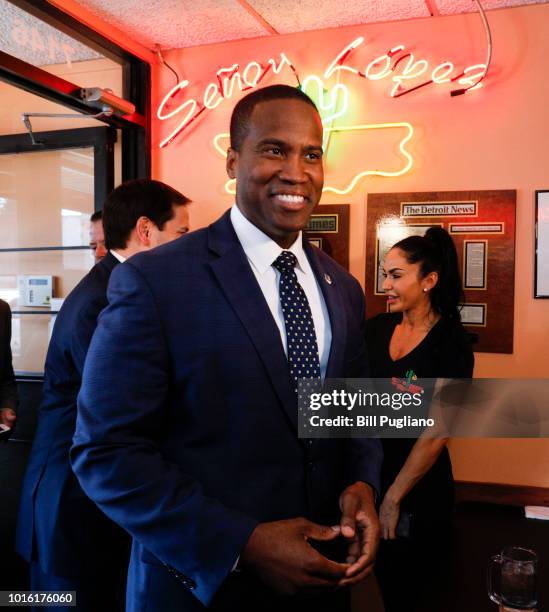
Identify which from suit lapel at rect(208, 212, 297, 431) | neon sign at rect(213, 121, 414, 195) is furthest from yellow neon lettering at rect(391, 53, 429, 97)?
suit lapel at rect(208, 212, 297, 431)

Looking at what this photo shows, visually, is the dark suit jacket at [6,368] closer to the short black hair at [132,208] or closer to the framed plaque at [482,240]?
the short black hair at [132,208]

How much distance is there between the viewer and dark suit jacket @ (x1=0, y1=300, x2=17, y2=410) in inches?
103

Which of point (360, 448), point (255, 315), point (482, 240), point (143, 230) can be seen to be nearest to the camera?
point (255, 315)

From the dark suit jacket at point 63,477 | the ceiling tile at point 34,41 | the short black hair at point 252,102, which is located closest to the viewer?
the short black hair at point 252,102

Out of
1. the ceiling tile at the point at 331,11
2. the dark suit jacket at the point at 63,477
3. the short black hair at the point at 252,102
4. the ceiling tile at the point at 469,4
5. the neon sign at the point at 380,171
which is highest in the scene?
the ceiling tile at the point at 331,11

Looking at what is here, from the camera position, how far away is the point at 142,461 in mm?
971

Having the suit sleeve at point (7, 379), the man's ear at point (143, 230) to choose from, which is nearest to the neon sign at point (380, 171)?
the man's ear at point (143, 230)

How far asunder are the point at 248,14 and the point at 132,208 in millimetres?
1627

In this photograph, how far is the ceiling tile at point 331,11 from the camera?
3.06 m

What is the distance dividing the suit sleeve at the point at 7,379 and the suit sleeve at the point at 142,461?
1808mm

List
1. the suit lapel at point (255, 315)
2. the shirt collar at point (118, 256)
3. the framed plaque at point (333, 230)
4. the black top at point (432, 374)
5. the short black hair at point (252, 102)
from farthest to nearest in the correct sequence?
the framed plaque at point (333, 230)
the black top at point (432, 374)
the shirt collar at point (118, 256)
the short black hair at point (252, 102)
the suit lapel at point (255, 315)

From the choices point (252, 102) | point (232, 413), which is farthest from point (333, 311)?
point (252, 102)

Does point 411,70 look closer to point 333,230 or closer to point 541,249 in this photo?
point 333,230

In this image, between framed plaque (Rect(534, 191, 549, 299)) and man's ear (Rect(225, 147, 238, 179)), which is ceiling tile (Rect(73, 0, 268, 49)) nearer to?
framed plaque (Rect(534, 191, 549, 299))
